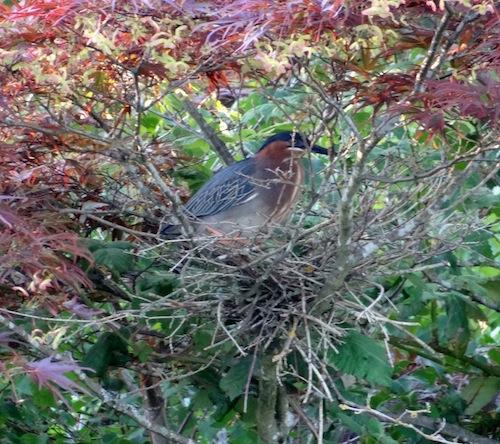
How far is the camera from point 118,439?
355cm

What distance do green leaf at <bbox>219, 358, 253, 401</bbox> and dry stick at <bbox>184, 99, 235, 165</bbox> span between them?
1.03m

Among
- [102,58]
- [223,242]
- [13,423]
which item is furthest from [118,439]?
[102,58]

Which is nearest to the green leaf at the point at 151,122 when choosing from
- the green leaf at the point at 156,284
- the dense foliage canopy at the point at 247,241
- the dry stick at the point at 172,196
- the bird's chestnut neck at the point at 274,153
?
the dense foliage canopy at the point at 247,241

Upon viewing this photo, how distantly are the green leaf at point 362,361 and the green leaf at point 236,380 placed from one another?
0.83 ft

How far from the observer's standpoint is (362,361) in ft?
9.34

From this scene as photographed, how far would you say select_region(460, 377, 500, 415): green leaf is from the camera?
364 centimetres

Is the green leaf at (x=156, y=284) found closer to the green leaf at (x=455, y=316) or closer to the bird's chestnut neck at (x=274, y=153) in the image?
the bird's chestnut neck at (x=274, y=153)

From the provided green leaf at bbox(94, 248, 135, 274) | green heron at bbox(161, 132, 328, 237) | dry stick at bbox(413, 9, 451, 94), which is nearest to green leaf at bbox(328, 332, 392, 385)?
green leaf at bbox(94, 248, 135, 274)

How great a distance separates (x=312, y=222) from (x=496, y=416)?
105cm

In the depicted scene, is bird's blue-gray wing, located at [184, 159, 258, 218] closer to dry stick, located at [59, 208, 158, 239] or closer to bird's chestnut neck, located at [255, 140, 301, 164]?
bird's chestnut neck, located at [255, 140, 301, 164]

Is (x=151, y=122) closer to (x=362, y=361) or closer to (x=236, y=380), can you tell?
(x=236, y=380)

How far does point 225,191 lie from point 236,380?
1.17 meters

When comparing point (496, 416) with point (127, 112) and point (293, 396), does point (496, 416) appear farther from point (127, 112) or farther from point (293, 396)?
point (127, 112)

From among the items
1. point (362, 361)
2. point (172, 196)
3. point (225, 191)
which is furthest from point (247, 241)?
point (225, 191)
